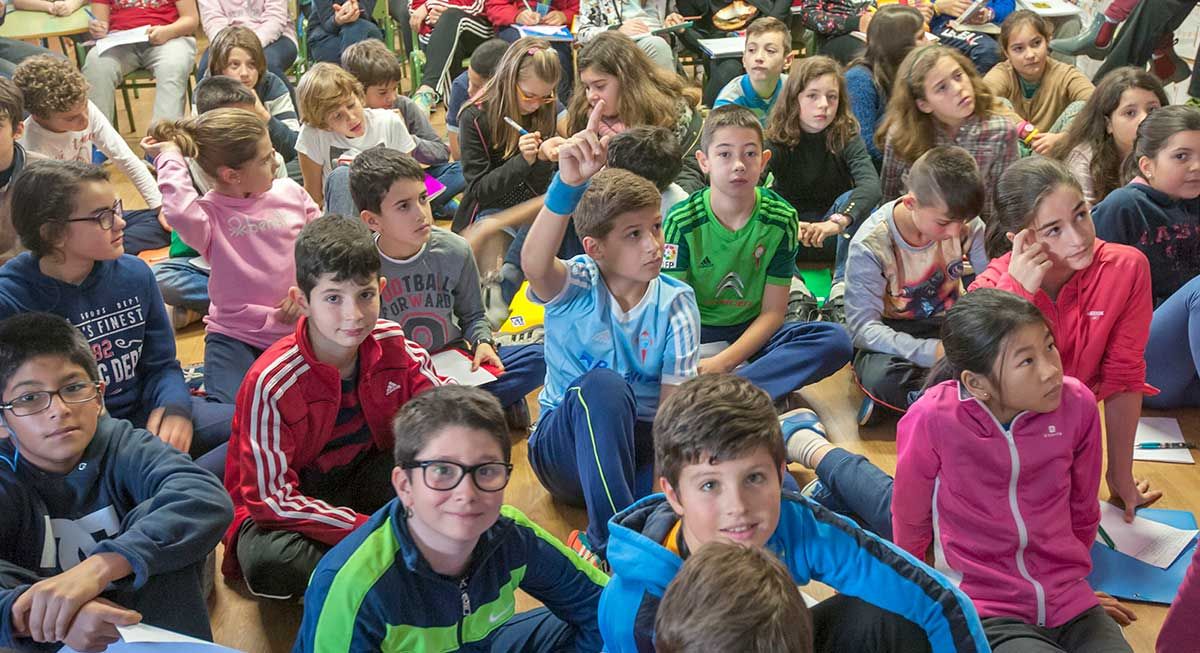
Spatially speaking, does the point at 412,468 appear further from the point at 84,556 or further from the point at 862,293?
the point at 862,293

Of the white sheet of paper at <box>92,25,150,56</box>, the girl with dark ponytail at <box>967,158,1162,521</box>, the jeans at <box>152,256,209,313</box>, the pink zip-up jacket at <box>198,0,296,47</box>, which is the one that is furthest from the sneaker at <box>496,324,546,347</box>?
the white sheet of paper at <box>92,25,150,56</box>

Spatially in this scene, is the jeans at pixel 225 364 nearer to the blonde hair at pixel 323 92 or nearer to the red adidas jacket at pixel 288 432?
the red adidas jacket at pixel 288 432

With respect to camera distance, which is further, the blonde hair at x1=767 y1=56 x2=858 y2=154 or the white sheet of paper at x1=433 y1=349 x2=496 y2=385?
the blonde hair at x1=767 y1=56 x2=858 y2=154

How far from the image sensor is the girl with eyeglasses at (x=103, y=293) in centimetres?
235

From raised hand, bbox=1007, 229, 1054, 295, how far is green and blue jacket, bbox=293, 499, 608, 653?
1.24 metres

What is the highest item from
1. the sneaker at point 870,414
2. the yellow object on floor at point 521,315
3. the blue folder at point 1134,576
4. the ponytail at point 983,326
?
the ponytail at point 983,326

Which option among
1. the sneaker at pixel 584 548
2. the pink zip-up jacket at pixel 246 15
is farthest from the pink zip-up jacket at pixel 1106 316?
the pink zip-up jacket at pixel 246 15

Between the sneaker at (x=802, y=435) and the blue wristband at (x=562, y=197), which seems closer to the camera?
the blue wristband at (x=562, y=197)

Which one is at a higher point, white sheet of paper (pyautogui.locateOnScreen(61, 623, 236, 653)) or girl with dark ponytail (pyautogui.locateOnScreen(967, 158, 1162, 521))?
girl with dark ponytail (pyautogui.locateOnScreen(967, 158, 1162, 521))

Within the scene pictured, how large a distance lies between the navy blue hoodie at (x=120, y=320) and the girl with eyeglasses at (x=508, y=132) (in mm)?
1366

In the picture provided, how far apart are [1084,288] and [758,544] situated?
4.39 ft

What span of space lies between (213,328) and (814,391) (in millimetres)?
1606

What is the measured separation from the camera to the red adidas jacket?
2141mm

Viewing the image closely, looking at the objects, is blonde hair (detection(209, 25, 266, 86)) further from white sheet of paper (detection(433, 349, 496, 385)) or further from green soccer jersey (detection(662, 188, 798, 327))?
green soccer jersey (detection(662, 188, 798, 327))
